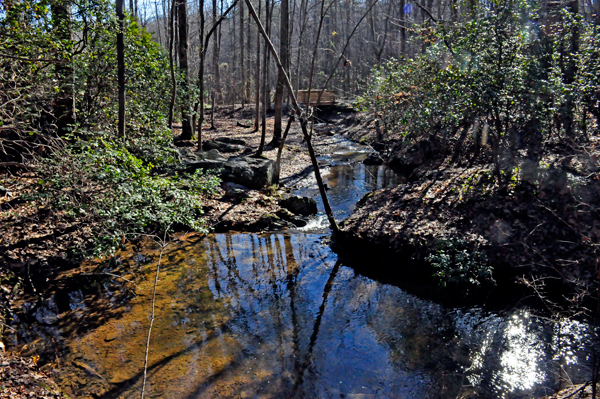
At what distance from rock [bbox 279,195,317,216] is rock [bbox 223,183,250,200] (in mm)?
1175

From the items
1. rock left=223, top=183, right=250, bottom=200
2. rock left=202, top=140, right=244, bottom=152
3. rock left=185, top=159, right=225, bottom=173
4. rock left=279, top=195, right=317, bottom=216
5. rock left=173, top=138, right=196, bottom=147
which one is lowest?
rock left=279, top=195, right=317, bottom=216

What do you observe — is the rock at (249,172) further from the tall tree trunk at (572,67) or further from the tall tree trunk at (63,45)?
the tall tree trunk at (572,67)

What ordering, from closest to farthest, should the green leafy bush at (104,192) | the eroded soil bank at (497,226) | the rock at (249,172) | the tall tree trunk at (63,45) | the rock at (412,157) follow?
the green leafy bush at (104,192)
the eroded soil bank at (497,226)
the tall tree trunk at (63,45)
the rock at (249,172)
the rock at (412,157)

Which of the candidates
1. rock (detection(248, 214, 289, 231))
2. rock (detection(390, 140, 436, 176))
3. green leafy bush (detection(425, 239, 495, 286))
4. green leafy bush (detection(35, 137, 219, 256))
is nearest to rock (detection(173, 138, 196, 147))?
rock (detection(248, 214, 289, 231))

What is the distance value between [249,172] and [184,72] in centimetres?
660

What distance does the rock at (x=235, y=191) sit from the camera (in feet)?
38.4

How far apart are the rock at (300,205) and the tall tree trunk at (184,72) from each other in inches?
287

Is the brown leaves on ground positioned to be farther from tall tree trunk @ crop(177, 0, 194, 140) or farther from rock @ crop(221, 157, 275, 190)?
tall tree trunk @ crop(177, 0, 194, 140)

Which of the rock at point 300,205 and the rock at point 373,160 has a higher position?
the rock at point 373,160

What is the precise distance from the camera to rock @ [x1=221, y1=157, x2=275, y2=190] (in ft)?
40.7

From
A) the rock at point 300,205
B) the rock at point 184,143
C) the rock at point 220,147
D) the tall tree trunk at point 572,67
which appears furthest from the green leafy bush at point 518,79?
the rock at point 184,143

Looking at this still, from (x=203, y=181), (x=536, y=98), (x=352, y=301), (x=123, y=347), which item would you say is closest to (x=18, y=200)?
(x=203, y=181)

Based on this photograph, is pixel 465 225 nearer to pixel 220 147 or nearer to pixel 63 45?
pixel 63 45

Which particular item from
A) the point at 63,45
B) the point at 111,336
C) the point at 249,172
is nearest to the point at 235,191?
the point at 249,172
